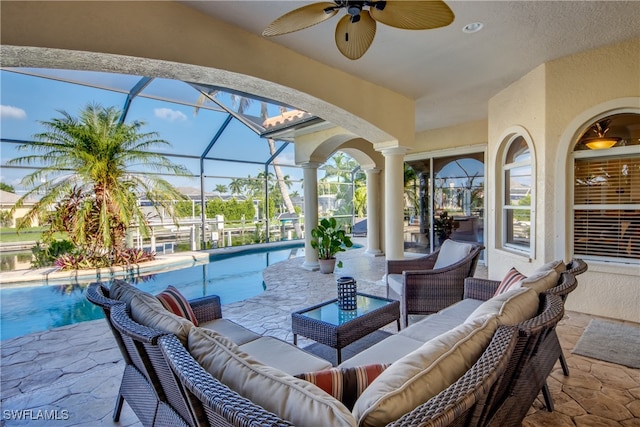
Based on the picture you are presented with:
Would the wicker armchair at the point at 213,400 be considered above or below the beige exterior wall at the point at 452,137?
below

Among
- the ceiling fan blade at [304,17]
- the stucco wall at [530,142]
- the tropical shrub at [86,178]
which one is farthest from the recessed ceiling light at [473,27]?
the tropical shrub at [86,178]

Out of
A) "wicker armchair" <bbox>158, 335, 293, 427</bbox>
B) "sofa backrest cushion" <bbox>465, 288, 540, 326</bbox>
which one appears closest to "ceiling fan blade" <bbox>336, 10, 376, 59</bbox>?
"sofa backrest cushion" <bbox>465, 288, 540, 326</bbox>

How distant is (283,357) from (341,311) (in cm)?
112

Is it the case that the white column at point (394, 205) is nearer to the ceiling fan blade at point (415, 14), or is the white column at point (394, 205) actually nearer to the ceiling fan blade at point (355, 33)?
the ceiling fan blade at point (355, 33)

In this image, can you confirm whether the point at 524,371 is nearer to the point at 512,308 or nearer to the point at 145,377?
the point at 512,308

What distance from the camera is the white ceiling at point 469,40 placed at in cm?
283

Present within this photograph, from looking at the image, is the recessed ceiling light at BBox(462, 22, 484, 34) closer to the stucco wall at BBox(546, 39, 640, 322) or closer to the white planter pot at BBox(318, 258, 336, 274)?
the stucco wall at BBox(546, 39, 640, 322)

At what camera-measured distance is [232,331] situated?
246cm

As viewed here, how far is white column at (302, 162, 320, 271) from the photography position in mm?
7066

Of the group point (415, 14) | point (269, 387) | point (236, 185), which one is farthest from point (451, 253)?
point (236, 185)

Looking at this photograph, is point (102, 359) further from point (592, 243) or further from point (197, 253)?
point (197, 253)

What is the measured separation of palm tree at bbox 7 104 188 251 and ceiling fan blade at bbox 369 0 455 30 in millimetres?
7471

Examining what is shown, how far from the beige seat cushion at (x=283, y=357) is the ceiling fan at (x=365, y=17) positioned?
6.81 ft

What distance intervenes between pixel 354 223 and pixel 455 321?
12.0m
